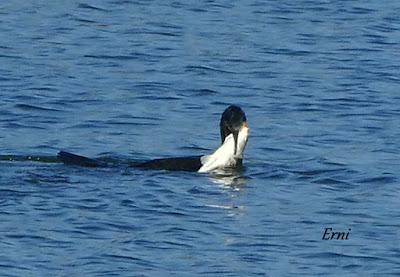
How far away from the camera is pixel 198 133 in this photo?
55.8ft

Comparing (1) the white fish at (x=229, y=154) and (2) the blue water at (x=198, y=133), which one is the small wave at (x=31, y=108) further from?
(1) the white fish at (x=229, y=154)

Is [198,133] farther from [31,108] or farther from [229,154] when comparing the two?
[31,108]

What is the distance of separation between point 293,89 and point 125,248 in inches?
270

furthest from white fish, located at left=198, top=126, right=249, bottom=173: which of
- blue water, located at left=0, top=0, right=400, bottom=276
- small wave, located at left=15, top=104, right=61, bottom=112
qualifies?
small wave, located at left=15, top=104, right=61, bottom=112

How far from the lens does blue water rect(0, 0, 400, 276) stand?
41.5ft

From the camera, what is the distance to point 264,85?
19375 mm

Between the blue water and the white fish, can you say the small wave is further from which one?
the white fish

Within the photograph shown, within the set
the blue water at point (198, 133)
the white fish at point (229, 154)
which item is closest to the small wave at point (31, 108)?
the blue water at point (198, 133)

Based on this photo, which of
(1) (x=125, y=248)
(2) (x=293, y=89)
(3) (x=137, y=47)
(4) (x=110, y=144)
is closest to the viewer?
(1) (x=125, y=248)

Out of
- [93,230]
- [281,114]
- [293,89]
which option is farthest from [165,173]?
[293,89]

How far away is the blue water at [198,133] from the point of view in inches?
498

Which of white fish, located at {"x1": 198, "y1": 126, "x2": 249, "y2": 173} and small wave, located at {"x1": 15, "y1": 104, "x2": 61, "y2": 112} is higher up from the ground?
white fish, located at {"x1": 198, "y1": 126, "x2": 249, "y2": 173}

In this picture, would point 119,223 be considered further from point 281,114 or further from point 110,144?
point 281,114

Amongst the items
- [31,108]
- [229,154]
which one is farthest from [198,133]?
[31,108]
